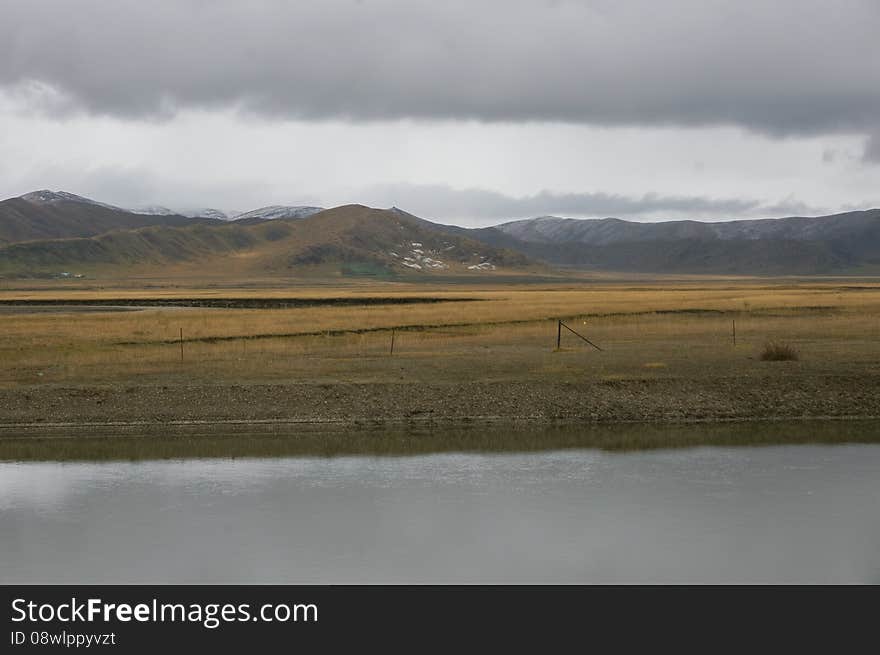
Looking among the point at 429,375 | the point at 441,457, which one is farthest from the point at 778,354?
the point at 441,457

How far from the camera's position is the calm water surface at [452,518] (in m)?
16.3

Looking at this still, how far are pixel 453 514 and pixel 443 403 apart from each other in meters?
11.7

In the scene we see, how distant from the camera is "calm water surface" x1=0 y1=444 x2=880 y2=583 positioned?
1634cm

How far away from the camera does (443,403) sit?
31078 millimetres

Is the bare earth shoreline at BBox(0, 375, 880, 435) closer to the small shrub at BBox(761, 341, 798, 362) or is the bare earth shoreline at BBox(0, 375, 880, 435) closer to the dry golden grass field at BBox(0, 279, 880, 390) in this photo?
the dry golden grass field at BBox(0, 279, 880, 390)

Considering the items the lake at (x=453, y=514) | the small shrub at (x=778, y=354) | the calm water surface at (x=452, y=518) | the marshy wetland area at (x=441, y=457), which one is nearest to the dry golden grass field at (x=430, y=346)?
the marshy wetland area at (x=441, y=457)

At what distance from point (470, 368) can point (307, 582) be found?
2090 centimetres

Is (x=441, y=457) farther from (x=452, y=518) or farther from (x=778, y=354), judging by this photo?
(x=778, y=354)

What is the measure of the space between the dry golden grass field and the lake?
8033mm

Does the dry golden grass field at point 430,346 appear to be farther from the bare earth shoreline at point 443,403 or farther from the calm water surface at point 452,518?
the calm water surface at point 452,518

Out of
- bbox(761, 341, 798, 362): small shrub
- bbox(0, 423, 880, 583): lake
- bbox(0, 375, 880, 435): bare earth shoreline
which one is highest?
bbox(761, 341, 798, 362): small shrub

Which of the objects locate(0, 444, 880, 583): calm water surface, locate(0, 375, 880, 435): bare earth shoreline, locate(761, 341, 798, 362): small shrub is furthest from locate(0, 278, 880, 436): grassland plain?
locate(0, 444, 880, 583): calm water surface

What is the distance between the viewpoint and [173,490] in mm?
21875
